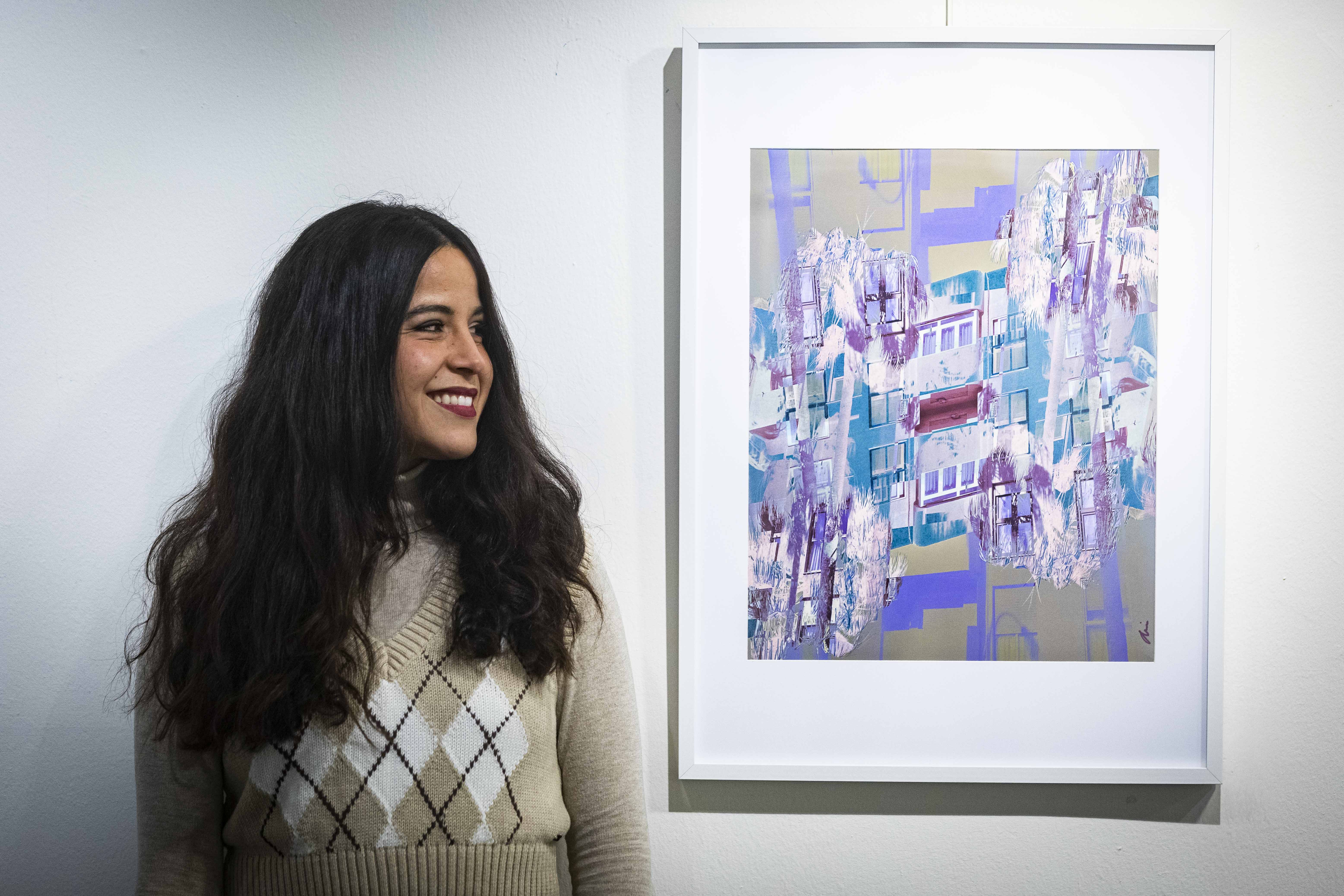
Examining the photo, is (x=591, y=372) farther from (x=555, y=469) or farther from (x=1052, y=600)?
(x=1052, y=600)

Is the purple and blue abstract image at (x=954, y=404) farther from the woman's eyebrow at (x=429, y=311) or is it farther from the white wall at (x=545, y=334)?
the woman's eyebrow at (x=429, y=311)

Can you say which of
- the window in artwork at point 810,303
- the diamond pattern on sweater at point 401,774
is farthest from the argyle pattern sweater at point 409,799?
the window in artwork at point 810,303

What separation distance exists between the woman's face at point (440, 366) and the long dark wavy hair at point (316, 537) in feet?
0.05

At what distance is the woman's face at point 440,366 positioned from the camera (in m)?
0.92

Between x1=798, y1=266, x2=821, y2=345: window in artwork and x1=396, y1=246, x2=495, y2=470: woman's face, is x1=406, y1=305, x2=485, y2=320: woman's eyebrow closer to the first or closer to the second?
x1=396, y1=246, x2=495, y2=470: woman's face

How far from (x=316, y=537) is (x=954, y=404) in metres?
0.80

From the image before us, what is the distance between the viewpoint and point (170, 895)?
2.89 ft

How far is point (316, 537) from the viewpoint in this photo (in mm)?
886

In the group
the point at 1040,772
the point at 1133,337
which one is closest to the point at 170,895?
the point at 1040,772

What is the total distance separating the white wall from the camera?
43.5 inches

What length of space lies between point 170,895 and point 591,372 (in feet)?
2.53

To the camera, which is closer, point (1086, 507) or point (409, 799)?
point (409, 799)

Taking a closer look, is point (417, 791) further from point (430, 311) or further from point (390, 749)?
point (430, 311)

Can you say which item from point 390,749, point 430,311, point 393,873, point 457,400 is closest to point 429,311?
point 430,311
